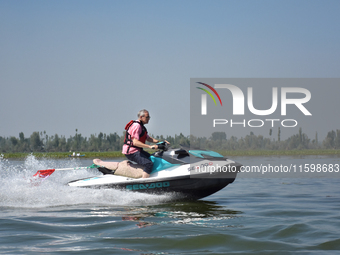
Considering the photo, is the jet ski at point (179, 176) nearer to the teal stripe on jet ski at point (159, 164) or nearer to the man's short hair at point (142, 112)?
the teal stripe on jet ski at point (159, 164)

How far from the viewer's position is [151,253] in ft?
14.2

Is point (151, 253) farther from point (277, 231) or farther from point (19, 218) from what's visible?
point (19, 218)

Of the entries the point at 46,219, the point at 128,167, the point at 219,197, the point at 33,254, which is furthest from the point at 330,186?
the point at 33,254

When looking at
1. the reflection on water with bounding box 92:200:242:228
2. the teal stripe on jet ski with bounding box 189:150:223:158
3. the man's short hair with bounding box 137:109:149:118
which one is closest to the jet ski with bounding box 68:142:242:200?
the teal stripe on jet ski with bounding box 189:150:223:158

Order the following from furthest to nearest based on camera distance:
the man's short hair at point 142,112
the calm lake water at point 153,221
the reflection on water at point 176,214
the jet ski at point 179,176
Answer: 1. the jet ski at point 179,176
2. the man's short hair at point 142,112
3. the reflection on water at point 176,214
4. the calm lake water at point 153,221

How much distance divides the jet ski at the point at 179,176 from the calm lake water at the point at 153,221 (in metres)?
0.18

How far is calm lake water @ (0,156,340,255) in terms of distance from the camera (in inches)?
178

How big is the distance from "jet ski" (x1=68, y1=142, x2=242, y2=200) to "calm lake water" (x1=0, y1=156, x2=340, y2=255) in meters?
0.18

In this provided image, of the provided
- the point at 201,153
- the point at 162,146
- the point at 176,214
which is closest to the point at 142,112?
the point at 162,146

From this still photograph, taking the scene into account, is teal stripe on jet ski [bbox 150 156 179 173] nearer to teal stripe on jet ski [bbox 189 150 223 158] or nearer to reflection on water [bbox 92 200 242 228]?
teal stripe on jet ski [bbox 189 150 223 158]

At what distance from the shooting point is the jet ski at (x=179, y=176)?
25.0 ft

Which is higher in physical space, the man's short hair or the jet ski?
the man's short hair

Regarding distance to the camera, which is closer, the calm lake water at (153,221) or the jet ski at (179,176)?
the calm lake water at (153,221)

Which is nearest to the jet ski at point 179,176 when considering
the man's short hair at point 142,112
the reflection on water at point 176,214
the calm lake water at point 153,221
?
the calm lake water at point 153,221
